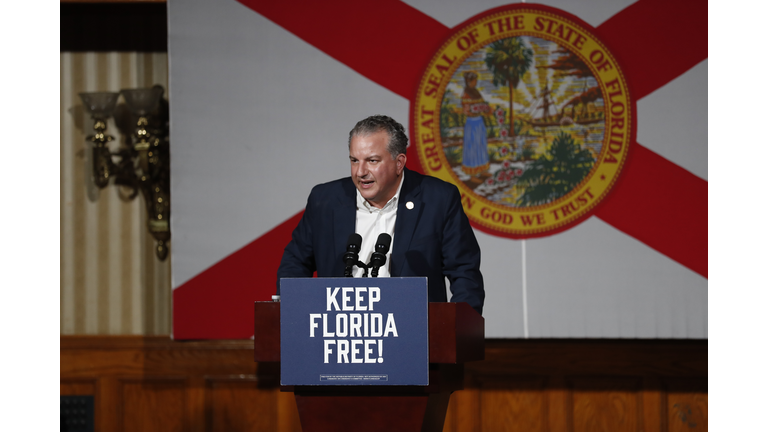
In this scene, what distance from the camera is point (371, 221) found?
1.95m

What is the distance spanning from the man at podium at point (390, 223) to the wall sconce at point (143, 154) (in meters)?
1.67

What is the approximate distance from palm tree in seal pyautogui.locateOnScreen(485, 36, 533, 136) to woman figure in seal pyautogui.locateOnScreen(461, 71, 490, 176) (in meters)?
0.11

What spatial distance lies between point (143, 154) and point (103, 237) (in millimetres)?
472

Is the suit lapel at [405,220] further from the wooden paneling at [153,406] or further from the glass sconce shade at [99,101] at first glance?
the glass sconce shade at [99,101]

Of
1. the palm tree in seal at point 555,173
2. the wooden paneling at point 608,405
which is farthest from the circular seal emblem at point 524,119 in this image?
the wooden paneling at point 608,405

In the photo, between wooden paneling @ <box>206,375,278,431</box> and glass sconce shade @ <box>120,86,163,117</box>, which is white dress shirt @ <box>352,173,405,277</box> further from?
glass sconce shade @ <box>120,86,163,117</box>

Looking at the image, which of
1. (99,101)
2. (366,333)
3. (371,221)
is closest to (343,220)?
(371,221)

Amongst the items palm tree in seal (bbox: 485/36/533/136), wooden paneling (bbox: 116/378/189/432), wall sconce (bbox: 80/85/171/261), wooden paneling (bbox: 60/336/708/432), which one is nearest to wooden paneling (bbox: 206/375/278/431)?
wooden paneling (bbox: 60/336/708/432)

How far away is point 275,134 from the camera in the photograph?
124 inches

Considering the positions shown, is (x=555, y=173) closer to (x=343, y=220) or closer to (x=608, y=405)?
(x=608, y=405)

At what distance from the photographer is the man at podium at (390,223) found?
185 centimetres

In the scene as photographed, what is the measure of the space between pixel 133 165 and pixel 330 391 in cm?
236

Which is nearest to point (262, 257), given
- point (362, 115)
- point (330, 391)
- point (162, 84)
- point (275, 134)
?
point (275, 134)

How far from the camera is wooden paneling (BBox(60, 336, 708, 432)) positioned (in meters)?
3.21
